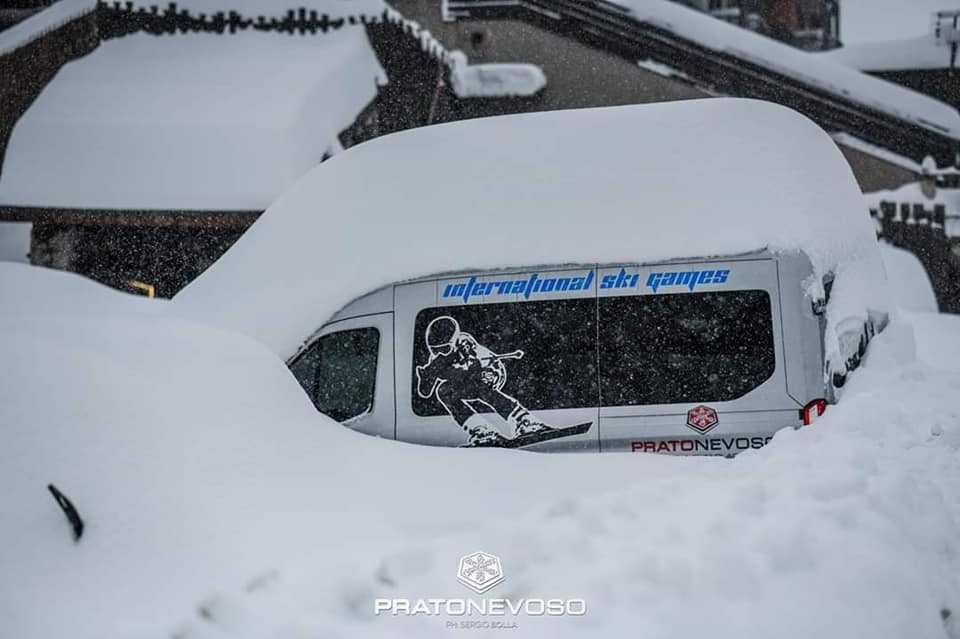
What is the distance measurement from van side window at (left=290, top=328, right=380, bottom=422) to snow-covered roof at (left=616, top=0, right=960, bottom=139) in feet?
49.5

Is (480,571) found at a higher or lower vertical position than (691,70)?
lower

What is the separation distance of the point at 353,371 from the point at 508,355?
982 millimetres

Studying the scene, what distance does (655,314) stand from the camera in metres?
4.98

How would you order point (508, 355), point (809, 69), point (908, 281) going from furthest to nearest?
point (809, 69), point (908, 281), point (508, 355)

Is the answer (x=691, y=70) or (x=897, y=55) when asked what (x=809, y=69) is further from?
(x=897, y=55)

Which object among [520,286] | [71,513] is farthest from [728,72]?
[71,513]

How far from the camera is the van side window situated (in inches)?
→ 209

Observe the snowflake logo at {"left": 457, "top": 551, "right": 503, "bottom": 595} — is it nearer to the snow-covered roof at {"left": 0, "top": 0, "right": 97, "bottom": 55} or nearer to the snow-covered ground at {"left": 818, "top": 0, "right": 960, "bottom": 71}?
the snow-covered roof at {"left": 0, "top": 0, "right": 97, "bottom": 55}

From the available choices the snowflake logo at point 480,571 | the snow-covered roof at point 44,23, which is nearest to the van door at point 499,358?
the snowflake logo at point 480,571

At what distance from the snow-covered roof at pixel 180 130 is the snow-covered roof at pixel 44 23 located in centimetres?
69

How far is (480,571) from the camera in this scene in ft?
9.95

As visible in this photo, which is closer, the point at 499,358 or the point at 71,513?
the point at 71,513

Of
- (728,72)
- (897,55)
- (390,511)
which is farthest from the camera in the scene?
(897,55)

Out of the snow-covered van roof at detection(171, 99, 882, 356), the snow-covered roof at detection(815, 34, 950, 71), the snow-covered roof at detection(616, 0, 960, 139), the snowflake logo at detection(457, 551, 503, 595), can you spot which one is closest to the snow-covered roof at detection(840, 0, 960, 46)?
the snow-covered roof at detection(815, 34, 950, 71)
